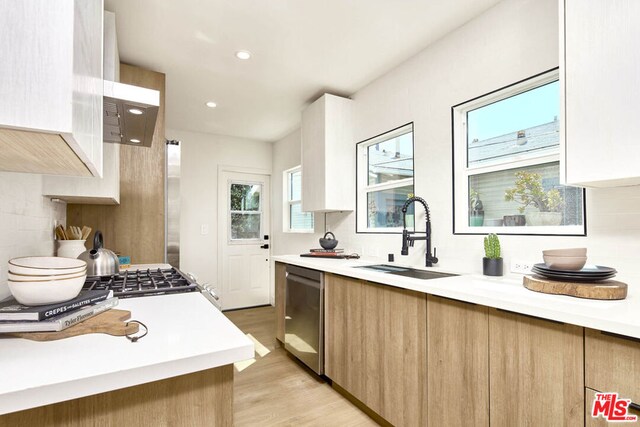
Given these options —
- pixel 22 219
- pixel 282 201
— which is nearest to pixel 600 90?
pixel 22 219

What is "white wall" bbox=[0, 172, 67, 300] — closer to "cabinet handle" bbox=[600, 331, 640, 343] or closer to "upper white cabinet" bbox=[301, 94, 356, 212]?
"cabinet handle" bbox=[600, 331, 640, 343]

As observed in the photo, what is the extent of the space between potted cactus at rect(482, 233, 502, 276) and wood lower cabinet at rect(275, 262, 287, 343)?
5.94 feet

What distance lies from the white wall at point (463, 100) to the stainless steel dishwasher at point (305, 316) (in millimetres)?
704

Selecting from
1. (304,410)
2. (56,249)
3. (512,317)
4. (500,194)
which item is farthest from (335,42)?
(304,410)

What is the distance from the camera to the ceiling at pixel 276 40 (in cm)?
205

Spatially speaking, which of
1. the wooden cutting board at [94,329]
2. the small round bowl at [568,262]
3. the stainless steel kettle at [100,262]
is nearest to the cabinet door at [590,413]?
the small round bowl at [568,262]

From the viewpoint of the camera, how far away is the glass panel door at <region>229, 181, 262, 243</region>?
16.3 feet

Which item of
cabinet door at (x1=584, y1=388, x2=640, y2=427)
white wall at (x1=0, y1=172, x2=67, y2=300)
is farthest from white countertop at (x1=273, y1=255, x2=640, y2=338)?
white wall at (x1=0, y1=172, x2=67, y2=300)

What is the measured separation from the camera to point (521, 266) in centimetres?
181

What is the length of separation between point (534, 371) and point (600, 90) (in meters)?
1.14

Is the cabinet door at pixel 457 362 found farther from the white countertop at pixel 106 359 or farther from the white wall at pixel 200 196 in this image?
the white wall at pixel 200 196

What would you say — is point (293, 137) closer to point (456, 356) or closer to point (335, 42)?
point (335, 42)

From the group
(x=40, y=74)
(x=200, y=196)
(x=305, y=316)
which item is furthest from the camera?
(x=200, y=196)

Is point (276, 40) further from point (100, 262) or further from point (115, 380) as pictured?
point (115, 380)
